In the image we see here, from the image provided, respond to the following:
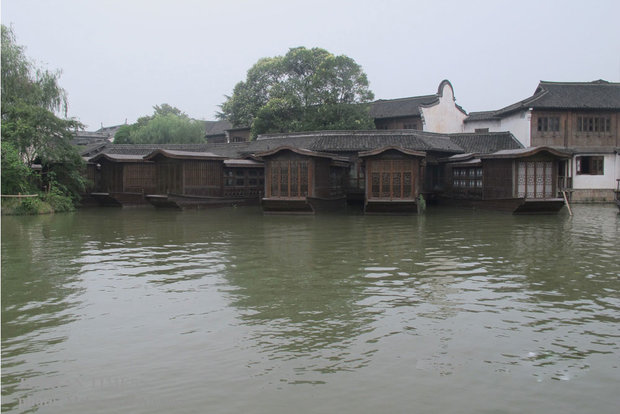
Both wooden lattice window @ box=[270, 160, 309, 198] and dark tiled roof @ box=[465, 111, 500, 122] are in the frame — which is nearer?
wooden lattice window @ box=[270, 160, 309, 198]

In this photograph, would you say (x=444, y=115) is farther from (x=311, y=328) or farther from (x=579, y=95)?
(x=311, y=328)

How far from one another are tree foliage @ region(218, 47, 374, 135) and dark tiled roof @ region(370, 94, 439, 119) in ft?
8.76

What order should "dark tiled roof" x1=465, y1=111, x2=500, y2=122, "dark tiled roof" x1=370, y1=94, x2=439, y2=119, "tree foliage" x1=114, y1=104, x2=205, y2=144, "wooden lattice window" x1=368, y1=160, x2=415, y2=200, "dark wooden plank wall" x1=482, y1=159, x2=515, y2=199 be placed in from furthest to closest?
"tree foliage" x1=114, y1=104, x2=205, y2=144 → "dark tiled roof" x1=465, y1=111, x2=500, y2=122 → "dark tiled roof" x1=370, y1=94, x2=439, y2=119 → "dark wooden plank wall" x1=482, y1=159, x2=515, y2=199 → "wooden lattice window" x1=368, y1=160, x2=415, y2=200

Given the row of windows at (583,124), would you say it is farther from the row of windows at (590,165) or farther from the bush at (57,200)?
the bush at (57,200)

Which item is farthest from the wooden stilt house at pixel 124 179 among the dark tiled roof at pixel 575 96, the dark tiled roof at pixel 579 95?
Answer: the dark tiled roof at pixel 579 95

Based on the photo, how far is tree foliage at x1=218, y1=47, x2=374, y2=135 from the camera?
33969 mm

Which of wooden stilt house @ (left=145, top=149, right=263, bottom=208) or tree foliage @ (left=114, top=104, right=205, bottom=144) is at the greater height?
tree foliage @ (left=114, top=104, right=205, bottom=144)

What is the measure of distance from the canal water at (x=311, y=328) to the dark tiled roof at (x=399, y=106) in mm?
25074

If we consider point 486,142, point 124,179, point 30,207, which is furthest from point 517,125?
point 30,207

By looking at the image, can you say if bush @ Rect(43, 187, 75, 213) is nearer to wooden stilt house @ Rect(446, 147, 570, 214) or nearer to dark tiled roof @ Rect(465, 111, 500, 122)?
wooden stilt house @ Rect(446, 147, 570, 214)

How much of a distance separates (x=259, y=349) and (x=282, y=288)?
105 inches

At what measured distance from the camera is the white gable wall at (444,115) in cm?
3612

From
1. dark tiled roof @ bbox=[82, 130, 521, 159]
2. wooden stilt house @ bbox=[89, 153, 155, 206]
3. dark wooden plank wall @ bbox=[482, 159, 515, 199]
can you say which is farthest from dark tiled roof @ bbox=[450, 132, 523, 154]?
wooden stilt house @ bbox=[89, 153, 155, 206]

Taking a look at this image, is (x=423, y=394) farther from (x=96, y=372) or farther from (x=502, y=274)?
(x=502, y=274)
